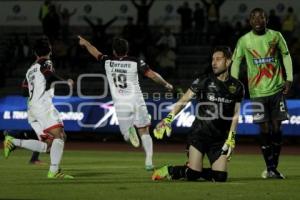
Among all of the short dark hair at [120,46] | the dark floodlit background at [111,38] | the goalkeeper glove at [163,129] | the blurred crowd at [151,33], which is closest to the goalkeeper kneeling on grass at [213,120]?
the goalkeeper glove at [163,129]

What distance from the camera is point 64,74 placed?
102ft

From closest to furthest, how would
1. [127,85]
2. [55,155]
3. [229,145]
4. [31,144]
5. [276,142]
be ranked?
[229,145], [55,155], [276,142], [31,144], [127,85]

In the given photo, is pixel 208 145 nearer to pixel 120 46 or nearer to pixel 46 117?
pixel 46 117

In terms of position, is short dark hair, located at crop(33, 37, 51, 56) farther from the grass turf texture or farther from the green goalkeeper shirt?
the green goalkeeper shirt

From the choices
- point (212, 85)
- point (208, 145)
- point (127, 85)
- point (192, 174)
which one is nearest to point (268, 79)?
point (212, 85)

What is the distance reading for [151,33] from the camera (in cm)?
3219

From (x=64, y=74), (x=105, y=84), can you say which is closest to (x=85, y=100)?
(x=105, y=84)

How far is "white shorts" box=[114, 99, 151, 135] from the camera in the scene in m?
15.3

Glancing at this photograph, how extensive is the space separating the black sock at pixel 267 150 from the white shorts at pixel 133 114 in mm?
2350

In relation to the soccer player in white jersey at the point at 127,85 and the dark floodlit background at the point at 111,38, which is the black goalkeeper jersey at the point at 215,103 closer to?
the soccer player in white jersey at the point at 127,85

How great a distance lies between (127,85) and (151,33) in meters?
17.1

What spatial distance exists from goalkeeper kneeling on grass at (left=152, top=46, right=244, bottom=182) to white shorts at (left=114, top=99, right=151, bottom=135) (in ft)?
9.57

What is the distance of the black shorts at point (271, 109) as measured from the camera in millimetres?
13703

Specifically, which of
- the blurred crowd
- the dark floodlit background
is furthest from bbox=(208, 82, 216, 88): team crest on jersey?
the blurred crowd
